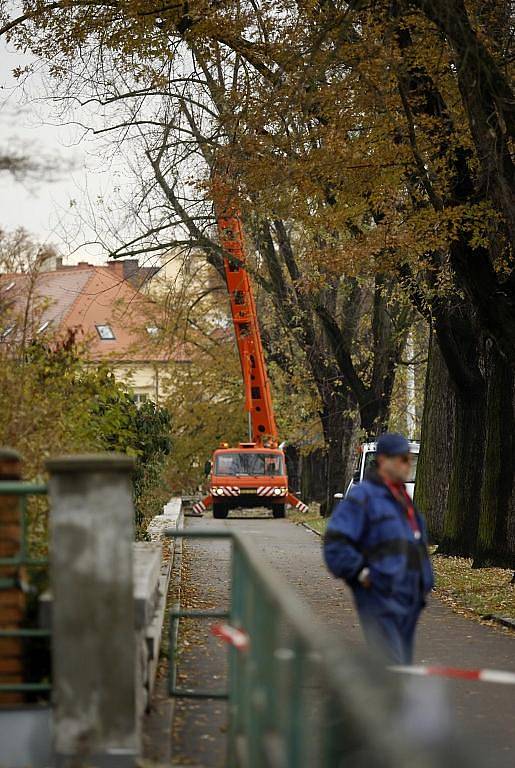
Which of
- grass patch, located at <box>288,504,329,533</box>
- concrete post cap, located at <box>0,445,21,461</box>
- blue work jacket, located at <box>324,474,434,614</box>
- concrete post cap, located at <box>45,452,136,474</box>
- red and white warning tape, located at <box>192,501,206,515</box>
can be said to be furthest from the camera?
red and white warning tape, located at <box>192,501,206,515</box>

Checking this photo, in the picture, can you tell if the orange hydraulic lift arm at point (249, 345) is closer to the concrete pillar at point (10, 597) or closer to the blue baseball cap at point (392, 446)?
the blue baseball cap at point (392, 446)

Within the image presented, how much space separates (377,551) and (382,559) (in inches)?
2.0

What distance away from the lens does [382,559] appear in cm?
783

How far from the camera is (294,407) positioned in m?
54.2

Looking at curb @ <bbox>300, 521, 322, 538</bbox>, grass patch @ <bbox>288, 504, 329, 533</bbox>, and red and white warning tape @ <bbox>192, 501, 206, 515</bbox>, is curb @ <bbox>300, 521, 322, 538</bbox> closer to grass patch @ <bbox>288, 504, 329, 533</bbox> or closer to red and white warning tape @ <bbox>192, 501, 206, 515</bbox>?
grass patch @ <bbox>288, 504, 329, 533</bbox>

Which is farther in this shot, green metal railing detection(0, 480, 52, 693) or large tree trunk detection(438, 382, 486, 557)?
large tree trunk detection(438, 382, 486, 557)

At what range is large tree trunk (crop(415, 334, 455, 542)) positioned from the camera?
28.5 meters

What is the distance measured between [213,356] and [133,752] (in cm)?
5284

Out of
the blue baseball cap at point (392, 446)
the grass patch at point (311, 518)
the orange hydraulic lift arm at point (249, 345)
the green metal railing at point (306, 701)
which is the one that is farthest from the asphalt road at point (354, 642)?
the grass patch at point (311, 518)

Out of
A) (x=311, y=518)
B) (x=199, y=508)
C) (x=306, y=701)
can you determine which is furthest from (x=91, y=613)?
(x=199, y=508)

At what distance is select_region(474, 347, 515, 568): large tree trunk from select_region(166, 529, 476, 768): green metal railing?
47.6ft

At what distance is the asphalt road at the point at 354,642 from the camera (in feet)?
28.7

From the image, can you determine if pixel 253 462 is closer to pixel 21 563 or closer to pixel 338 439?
pixel 338 439

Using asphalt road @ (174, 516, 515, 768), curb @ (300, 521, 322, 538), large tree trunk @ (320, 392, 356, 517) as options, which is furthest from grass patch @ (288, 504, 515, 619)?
large tree trunk @ (320, 392, 356, 517)
